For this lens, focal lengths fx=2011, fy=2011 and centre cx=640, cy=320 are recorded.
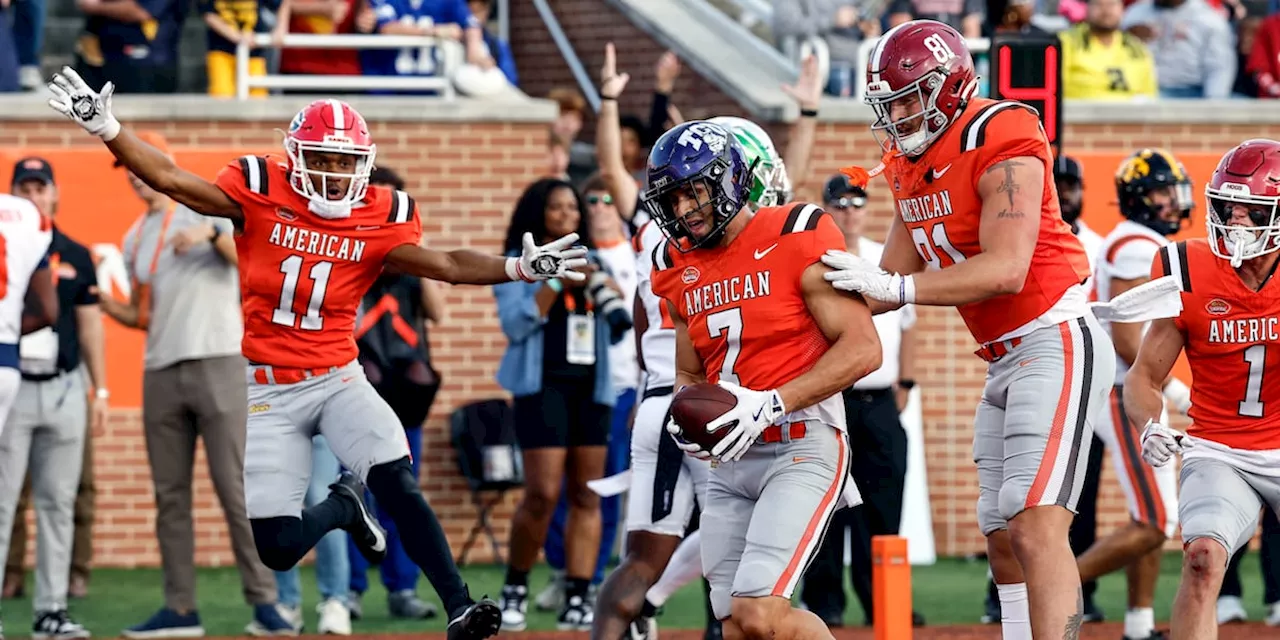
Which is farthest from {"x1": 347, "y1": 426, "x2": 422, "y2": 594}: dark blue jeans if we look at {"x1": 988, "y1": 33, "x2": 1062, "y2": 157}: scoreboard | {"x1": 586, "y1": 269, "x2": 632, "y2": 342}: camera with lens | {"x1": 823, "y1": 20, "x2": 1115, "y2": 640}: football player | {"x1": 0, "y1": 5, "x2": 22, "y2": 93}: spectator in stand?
{"x1": 823, "y1": 20, "x2": 1115, "y2": 640}: football player

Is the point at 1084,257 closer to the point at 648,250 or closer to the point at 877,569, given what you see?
the point at 877,569

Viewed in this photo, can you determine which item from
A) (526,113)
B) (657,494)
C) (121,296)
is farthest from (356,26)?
(657,494)

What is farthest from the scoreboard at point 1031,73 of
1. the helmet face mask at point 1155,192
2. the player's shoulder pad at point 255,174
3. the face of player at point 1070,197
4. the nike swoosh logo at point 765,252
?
the player's shoulder pad at point 255,174

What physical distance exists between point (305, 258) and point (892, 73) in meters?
2.38

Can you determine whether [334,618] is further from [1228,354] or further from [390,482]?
[1228,354]

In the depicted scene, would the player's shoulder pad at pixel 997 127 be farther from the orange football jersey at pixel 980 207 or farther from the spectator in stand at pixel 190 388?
the spectator in stand at pixel 190 388

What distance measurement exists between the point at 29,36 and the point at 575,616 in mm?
5857

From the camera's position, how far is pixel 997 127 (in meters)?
6.29

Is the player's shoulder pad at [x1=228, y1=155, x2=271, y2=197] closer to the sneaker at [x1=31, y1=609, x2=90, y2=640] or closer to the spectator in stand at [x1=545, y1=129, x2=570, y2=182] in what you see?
the sneaker at [x1=31, y1=609, x2=90, y2=640]

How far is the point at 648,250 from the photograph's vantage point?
7.93 m

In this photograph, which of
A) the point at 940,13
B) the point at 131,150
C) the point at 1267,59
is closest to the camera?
the point at 131,150

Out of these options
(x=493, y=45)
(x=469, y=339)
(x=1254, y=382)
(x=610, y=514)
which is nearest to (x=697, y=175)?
(x=1254, y=382)

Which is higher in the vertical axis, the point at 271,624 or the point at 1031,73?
the point at 1031,73

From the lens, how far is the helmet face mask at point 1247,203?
680 centimetres
